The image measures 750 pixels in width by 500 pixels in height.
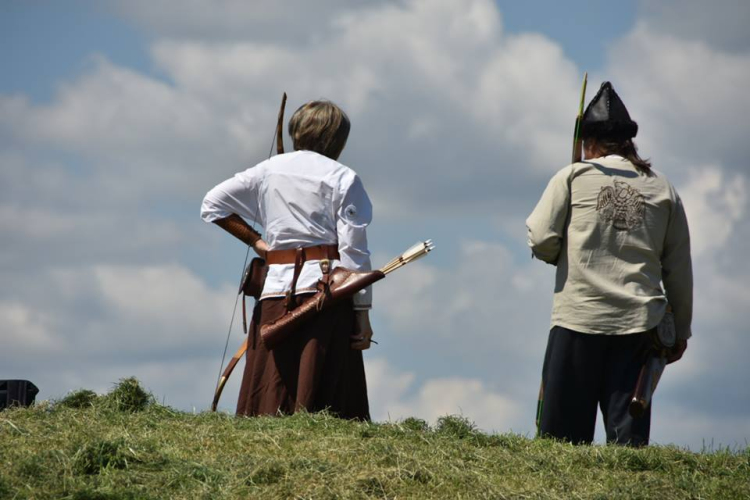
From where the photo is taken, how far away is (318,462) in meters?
6.19

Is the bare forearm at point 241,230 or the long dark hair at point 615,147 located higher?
the long dark hair at point 615,147

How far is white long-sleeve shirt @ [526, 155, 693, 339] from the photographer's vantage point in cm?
751

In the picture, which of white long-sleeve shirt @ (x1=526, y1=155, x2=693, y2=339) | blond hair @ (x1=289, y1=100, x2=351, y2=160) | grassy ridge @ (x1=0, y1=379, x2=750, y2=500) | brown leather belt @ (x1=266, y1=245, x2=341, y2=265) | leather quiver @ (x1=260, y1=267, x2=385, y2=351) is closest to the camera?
grassy ridge @ (x1=0, y1=379, x2=750, y2=500)

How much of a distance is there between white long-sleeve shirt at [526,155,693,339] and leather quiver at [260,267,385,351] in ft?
3.38

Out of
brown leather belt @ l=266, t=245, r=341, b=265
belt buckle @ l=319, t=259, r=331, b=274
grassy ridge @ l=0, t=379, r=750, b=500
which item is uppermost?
brown leather belt @ l=266, t=245, r=341, b=265

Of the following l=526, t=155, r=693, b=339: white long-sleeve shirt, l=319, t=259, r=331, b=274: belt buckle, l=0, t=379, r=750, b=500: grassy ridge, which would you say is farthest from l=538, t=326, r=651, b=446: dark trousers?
l=319, t=259, r=331, b=274: belt buckle

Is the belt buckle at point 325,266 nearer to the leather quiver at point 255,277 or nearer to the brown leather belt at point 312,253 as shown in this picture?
the brown leather belt at point 312,253

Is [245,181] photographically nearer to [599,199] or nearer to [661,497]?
[599,199]

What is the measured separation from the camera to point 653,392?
758 cm

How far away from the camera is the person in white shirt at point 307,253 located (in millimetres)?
7770

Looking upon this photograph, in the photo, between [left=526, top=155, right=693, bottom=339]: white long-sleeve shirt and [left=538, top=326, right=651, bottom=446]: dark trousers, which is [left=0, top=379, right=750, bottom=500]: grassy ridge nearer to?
[left=538, top=326, right=651, bottom=446]: dark trousers

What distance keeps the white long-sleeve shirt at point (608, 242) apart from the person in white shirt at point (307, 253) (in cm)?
113

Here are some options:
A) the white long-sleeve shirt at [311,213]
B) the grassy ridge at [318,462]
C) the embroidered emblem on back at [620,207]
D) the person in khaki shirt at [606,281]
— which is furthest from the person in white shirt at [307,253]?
the embroidered emblem on back at [620,207]

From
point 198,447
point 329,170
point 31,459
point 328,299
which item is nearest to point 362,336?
point 328,299
